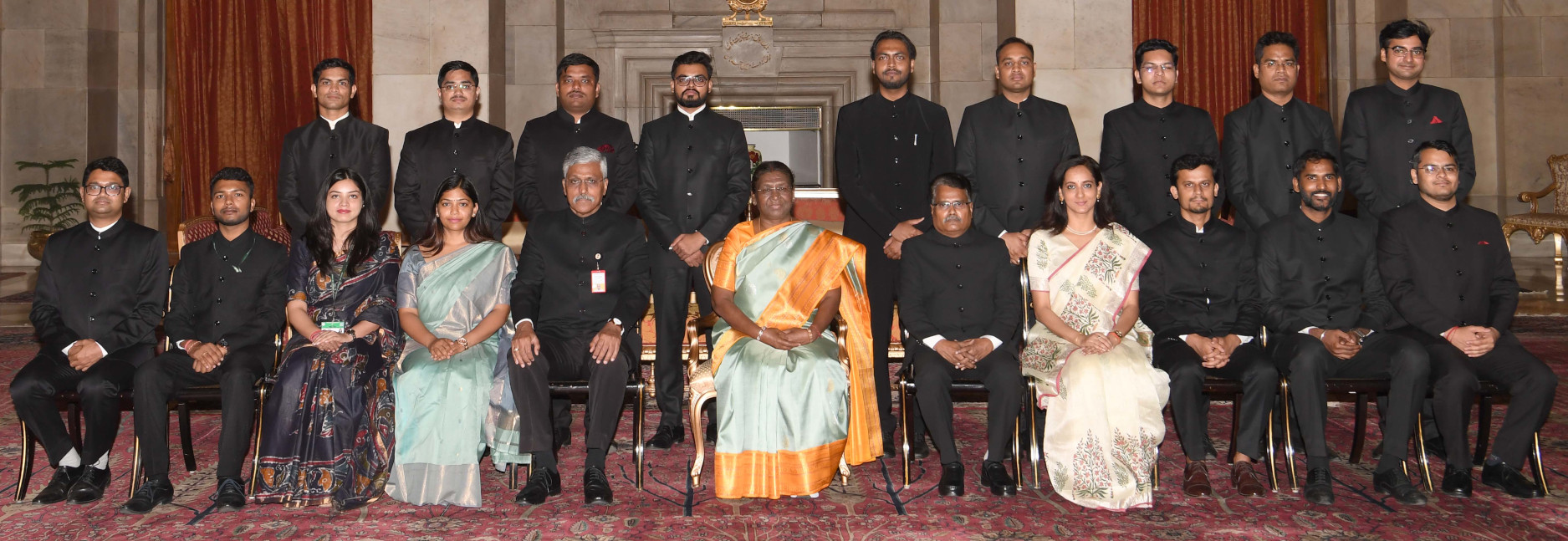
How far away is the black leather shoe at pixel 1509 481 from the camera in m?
3.63

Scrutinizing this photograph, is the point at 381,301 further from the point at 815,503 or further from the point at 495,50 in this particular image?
the point at 495,50

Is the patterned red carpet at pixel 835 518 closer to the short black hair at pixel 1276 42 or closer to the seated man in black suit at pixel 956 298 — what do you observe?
the seated man in black suit at pixel 956 298

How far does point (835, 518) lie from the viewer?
348cm

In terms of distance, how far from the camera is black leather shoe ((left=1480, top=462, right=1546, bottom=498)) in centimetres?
363

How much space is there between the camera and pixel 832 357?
3.98 meters

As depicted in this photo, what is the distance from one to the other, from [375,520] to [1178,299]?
301cm

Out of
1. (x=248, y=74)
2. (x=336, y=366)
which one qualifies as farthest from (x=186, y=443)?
(x=248, y=74)

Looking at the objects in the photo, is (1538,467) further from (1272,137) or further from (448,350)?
(448,350)

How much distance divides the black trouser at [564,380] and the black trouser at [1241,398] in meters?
2.00

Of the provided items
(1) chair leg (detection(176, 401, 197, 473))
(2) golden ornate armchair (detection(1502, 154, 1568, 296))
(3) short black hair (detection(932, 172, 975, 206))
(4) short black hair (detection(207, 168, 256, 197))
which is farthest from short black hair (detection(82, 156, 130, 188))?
(2) golden ornate armchair (detection(1502, 154, 1568, 296))

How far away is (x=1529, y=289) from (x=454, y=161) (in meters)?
8.01

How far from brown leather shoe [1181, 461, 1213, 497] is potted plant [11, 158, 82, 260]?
10006 mm

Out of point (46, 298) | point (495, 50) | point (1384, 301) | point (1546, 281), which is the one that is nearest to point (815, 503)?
point (1384, 301)

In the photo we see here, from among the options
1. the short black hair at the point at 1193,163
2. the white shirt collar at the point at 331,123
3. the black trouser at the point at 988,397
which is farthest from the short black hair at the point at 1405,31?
the white shirt collar at the point at 331,123
